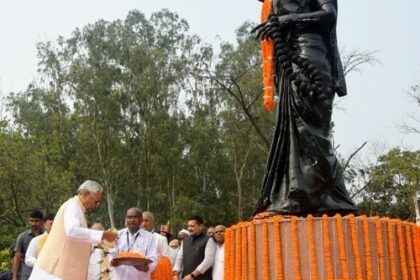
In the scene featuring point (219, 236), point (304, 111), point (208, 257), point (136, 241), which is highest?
point (304, 111)

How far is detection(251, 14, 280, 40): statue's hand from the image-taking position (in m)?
6.06

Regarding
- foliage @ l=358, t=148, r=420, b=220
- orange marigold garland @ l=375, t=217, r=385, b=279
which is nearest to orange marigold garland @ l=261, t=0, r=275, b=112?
orange marigold garland @ l=375, t=217, r=385, b=279

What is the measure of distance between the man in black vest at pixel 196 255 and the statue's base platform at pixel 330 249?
3497 mm

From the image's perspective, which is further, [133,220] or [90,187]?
[133,220]

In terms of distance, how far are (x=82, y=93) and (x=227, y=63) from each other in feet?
25.8

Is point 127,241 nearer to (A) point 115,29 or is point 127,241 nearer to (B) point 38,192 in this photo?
(B) point 38,192

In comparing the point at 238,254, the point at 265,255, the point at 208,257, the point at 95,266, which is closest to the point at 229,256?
the point at 238,254

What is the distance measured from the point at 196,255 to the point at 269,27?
13.2ft

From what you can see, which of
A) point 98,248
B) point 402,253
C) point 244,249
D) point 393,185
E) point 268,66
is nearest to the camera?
point 402,253

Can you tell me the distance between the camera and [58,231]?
601 cm

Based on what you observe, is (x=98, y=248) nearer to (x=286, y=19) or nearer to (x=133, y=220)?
(x=133, y=220)

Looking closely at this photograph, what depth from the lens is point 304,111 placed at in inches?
230

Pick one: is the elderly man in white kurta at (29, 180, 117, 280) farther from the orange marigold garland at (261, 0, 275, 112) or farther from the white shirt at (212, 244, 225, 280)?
the white shirt at (212, 244, 225, 280)

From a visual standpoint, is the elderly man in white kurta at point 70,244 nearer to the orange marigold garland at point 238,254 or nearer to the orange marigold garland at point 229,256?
the orange marigold garland at point 229,256
